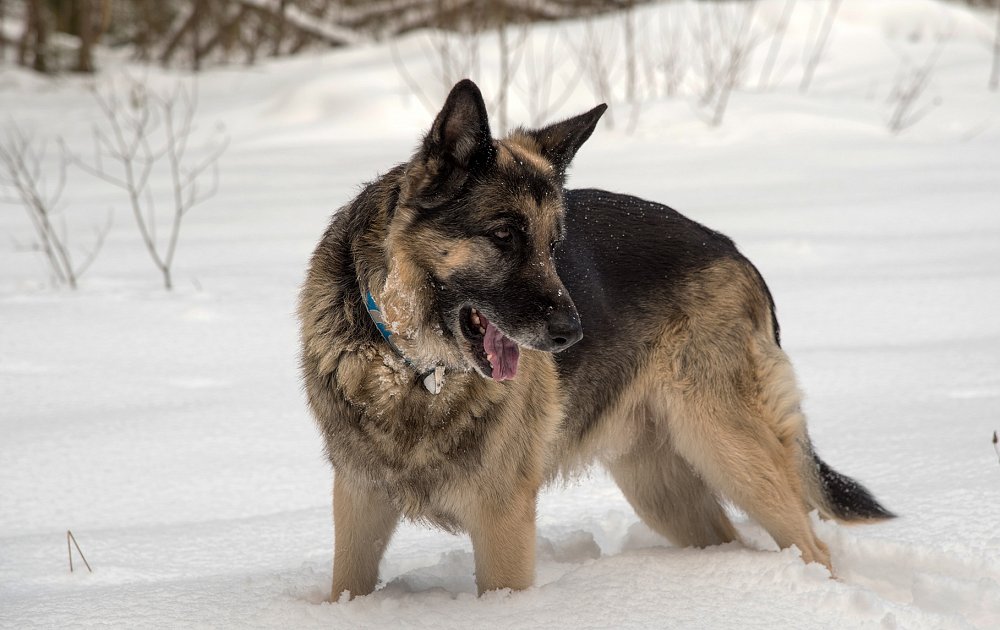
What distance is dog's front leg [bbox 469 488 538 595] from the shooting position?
268cm

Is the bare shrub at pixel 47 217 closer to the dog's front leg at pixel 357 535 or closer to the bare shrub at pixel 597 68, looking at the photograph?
the dog's front leg at pixel 357 535

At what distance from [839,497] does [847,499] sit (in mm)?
26

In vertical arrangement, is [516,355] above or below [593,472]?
above

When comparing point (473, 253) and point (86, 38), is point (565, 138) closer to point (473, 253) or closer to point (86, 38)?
point (473, 253)

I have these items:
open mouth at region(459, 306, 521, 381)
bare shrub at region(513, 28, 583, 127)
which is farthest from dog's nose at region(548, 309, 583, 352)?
bare shrub at region(513, 28, 583, 127)

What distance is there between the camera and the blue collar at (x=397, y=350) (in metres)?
2.62

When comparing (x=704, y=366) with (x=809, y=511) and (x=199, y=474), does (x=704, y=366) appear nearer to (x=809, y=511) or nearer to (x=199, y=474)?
(x=809, y=511)

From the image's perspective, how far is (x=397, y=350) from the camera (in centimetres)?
263

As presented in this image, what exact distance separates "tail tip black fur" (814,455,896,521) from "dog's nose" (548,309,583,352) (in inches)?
51.4

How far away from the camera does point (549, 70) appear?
11.3 meters

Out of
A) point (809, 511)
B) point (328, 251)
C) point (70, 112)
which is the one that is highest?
point (328, 251)

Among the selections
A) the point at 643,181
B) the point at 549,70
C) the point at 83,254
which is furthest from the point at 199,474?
the point at 549,70

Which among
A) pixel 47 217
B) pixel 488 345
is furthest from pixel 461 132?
pixel 47 217

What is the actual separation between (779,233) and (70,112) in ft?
35.6
